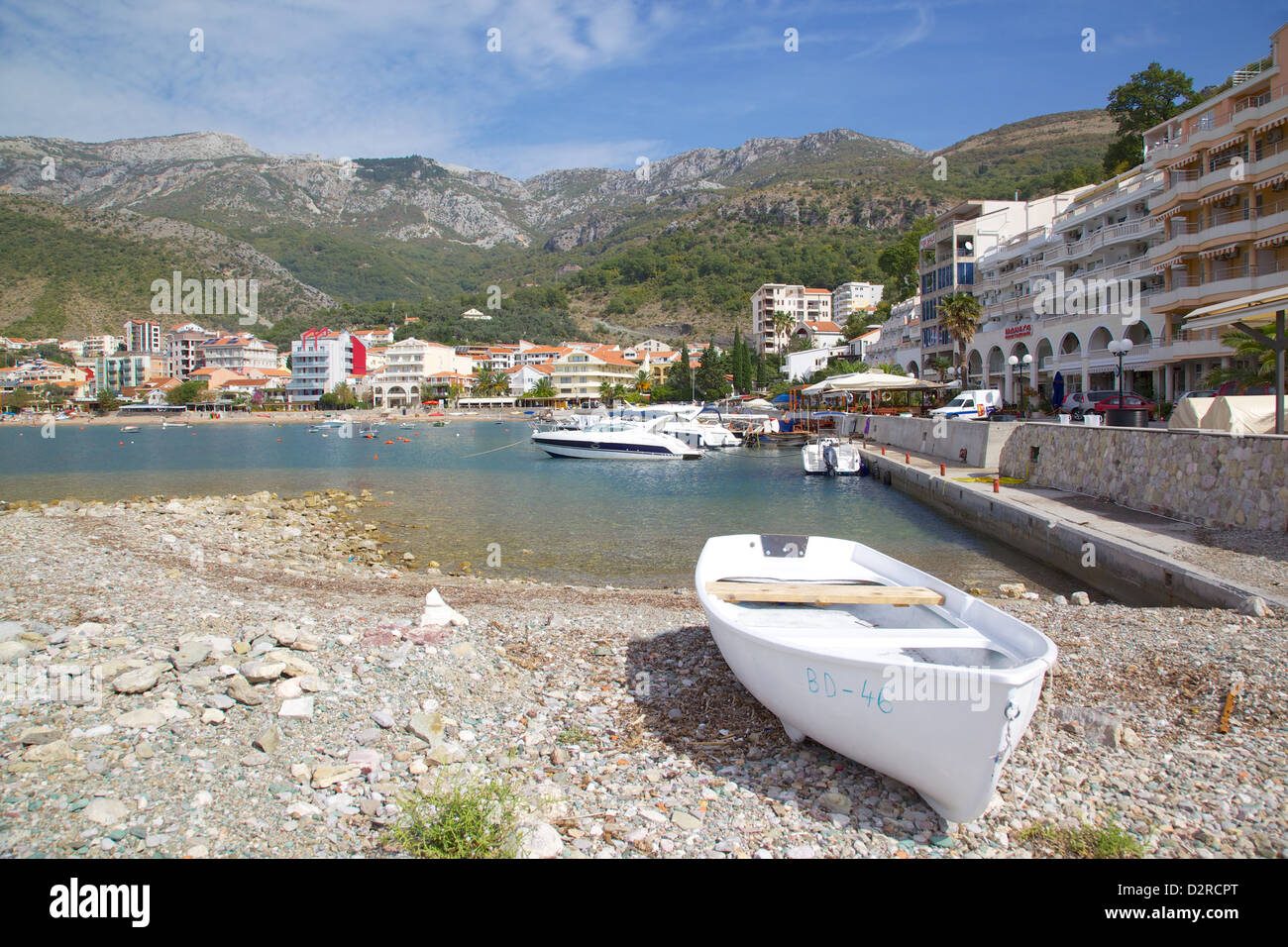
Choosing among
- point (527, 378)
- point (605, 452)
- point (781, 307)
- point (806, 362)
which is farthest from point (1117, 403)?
point (781, 307)

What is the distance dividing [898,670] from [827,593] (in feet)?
7.51

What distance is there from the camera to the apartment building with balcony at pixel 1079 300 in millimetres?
31344

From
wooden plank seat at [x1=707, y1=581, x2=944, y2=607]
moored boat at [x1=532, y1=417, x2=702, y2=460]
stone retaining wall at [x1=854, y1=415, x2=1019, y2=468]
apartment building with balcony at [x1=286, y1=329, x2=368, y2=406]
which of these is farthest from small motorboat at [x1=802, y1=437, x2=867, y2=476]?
apartment building with balcony at [x1=286, y1=329, x2=368, y2=406]

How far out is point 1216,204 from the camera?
26.3m

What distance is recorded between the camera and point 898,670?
4164 mm

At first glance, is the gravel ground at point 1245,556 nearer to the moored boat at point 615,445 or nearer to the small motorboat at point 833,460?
the small motorboat at point 833,460

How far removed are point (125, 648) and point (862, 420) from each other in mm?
42419

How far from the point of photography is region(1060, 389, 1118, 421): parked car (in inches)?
1028

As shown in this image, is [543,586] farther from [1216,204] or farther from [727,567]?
[1216,204]

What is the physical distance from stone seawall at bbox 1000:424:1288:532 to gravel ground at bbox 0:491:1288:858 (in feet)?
15.4

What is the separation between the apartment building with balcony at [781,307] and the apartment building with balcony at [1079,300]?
8178cm

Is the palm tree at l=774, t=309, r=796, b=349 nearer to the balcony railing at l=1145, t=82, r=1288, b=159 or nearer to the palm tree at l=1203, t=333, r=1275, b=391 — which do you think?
the balcony railing at l=1145, t=82, r=1288, b=159

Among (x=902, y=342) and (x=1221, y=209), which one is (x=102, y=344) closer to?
(x=902, y=342)
